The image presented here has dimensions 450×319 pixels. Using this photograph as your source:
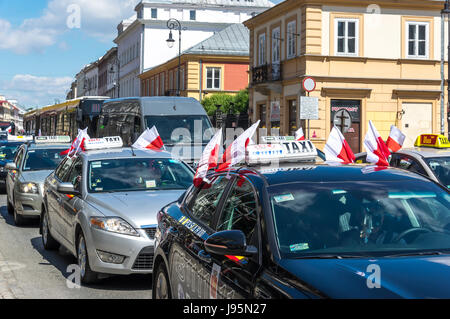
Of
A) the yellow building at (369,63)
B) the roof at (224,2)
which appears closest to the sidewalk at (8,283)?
the yellow building at (369,63)

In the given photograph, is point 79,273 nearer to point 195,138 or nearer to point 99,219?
point 99,219

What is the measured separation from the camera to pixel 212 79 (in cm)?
5819

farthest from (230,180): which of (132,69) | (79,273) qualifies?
(132,69)

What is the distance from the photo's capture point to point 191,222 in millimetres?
5328

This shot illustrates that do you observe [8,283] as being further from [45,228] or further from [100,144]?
[100,144]

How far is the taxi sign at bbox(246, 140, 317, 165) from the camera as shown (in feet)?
17.5

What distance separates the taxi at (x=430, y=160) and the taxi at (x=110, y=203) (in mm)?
3012

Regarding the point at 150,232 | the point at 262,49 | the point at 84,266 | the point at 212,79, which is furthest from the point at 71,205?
the point at 212,79

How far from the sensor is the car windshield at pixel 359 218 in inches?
163

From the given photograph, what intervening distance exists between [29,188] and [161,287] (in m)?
8.39

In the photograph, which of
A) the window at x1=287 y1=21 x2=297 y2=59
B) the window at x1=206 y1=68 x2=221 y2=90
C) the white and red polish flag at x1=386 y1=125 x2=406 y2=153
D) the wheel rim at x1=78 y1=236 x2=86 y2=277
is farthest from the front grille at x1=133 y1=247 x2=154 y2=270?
the window at x1=206 y1=68 x2=221 y2=90

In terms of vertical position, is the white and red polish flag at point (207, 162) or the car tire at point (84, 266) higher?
the white and red polish flag at point (207, 162)

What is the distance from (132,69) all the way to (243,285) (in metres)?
82.4

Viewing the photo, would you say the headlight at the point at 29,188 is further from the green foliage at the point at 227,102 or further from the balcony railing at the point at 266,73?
the green foliage at the point at 227,102
